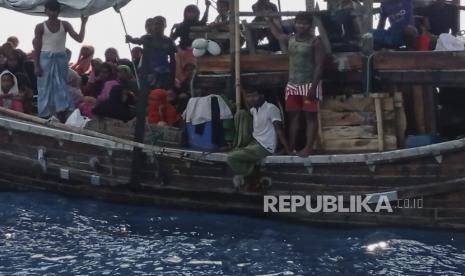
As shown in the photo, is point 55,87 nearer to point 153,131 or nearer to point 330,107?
point 153,131

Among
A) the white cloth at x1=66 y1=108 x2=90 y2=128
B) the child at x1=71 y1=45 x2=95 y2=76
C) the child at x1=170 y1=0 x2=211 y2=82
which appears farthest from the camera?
the child at x1=71 y1=45 x2=95 y2=76

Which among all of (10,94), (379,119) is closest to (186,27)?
(10,94)

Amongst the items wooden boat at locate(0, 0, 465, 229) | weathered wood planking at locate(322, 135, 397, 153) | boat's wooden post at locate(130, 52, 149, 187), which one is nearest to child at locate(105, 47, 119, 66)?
wooden boat at locate(0, 0, 465, 229)

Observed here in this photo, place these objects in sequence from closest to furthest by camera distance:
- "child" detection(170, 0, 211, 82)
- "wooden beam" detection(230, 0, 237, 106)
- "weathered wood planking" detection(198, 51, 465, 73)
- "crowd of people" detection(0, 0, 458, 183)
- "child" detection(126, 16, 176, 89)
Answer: "weathered wood planking" detection(198, 51, 465, 73) → "crowd of people" detection(0, 0, 458, 183) → "wooden beam" detection(230, 0, 237, 106) → "child" detection(126, 16, 176, 89) → "child" detection(170, 0, 211, 82)

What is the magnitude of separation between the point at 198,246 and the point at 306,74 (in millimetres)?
2321

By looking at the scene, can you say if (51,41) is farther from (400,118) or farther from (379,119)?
(400,118)

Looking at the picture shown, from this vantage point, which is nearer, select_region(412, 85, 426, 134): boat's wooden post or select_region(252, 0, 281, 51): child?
select_region(412, 85, 426, 134): boat's wooden post

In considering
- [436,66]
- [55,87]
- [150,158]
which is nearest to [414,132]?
[436,66]

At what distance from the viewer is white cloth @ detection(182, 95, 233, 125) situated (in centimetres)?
1091

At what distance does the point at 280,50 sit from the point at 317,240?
9.28ft

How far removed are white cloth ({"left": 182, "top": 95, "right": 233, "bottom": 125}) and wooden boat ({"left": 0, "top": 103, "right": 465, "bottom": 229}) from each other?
1.56 ft

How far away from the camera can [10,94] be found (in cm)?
1242

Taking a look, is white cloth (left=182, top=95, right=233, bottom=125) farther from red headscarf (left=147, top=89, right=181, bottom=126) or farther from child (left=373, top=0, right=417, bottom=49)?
child (left=373, top=0, right=417, bottom=49)

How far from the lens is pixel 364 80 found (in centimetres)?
1032
